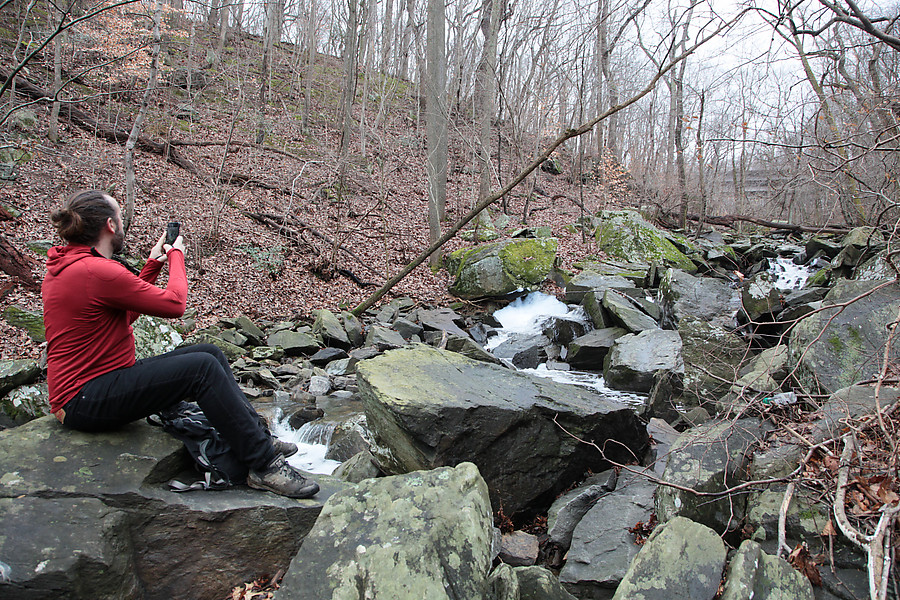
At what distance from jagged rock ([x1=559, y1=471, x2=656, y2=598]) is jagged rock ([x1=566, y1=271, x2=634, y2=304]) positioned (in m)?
7.19

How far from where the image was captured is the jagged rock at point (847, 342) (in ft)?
13.3

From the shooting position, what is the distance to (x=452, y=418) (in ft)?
12.9

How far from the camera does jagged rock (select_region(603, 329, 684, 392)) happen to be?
22.6 feet

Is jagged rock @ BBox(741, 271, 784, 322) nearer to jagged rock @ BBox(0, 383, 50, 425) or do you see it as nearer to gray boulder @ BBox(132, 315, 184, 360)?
gray boulder @ BBox(132, 315, 184, 360)

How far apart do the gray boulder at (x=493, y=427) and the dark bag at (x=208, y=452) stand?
124 cm

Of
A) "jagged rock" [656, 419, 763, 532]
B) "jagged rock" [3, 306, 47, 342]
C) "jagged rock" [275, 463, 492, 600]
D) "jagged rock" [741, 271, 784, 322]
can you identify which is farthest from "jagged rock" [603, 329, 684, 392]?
"jagged rock" [3, 306, 47, 342]

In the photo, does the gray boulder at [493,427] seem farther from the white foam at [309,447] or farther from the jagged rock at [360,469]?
the white foam at [309,447]

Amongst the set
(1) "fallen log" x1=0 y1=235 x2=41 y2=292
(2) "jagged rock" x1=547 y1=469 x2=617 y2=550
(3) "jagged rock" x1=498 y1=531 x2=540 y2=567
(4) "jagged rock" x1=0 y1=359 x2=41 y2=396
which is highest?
(1) "fallen log" x1=0 y1=235 x2=41 y2=292

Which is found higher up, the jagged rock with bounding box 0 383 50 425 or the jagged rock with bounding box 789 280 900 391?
the jagged rock with bounding box 789 280 900 391

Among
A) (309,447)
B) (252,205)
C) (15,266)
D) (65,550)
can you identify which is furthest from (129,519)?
(252,205)

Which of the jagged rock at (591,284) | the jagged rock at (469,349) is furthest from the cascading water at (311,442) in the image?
the jagged rock at (591,284)

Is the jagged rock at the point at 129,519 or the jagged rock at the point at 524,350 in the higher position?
the jagged rock at the point at 129,519

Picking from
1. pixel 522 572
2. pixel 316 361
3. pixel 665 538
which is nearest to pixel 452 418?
pixel 522 572

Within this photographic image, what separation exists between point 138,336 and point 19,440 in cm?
274
